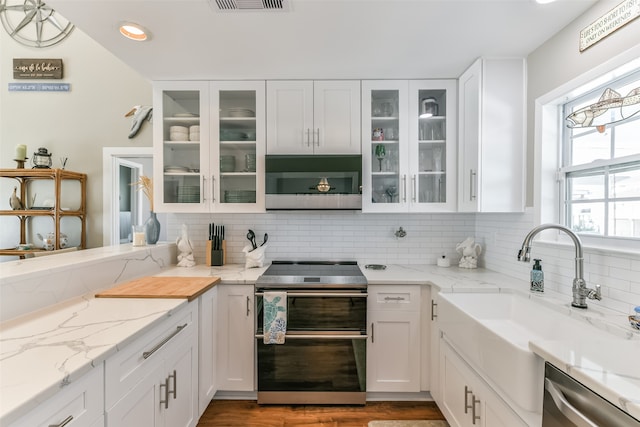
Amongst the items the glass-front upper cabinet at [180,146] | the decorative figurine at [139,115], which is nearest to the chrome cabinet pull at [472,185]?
the glass-front upper cabinet at [180,146]

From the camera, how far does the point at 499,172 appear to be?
204 centimetres

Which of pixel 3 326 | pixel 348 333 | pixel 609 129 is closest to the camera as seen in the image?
pixel 3 326

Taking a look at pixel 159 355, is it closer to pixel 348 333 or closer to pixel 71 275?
pixel 71 275

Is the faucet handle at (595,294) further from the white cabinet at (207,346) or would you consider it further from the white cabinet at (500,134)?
the white cabinet at (207,346)

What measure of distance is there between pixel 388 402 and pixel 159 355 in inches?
63.9

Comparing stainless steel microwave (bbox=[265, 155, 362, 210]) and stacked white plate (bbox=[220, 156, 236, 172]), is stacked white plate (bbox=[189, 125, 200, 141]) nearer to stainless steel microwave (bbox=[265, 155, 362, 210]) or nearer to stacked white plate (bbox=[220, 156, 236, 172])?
stacked white plate (bbox=[220, 156, 236, 172])

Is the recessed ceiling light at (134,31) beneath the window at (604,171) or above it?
above

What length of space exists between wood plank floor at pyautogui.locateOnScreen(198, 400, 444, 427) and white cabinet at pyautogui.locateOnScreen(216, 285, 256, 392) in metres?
0.14

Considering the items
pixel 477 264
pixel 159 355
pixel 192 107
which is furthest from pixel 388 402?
pixel 192 107

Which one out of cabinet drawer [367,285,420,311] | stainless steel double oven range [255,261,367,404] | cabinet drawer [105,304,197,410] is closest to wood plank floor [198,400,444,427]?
stainless steel double oven range [255,261,367,404]

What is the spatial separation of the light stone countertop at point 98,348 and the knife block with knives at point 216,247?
97cm

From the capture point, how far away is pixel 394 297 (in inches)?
82.0

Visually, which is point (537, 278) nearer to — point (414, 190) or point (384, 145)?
point (414, 190)

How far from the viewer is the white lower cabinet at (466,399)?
127cm
